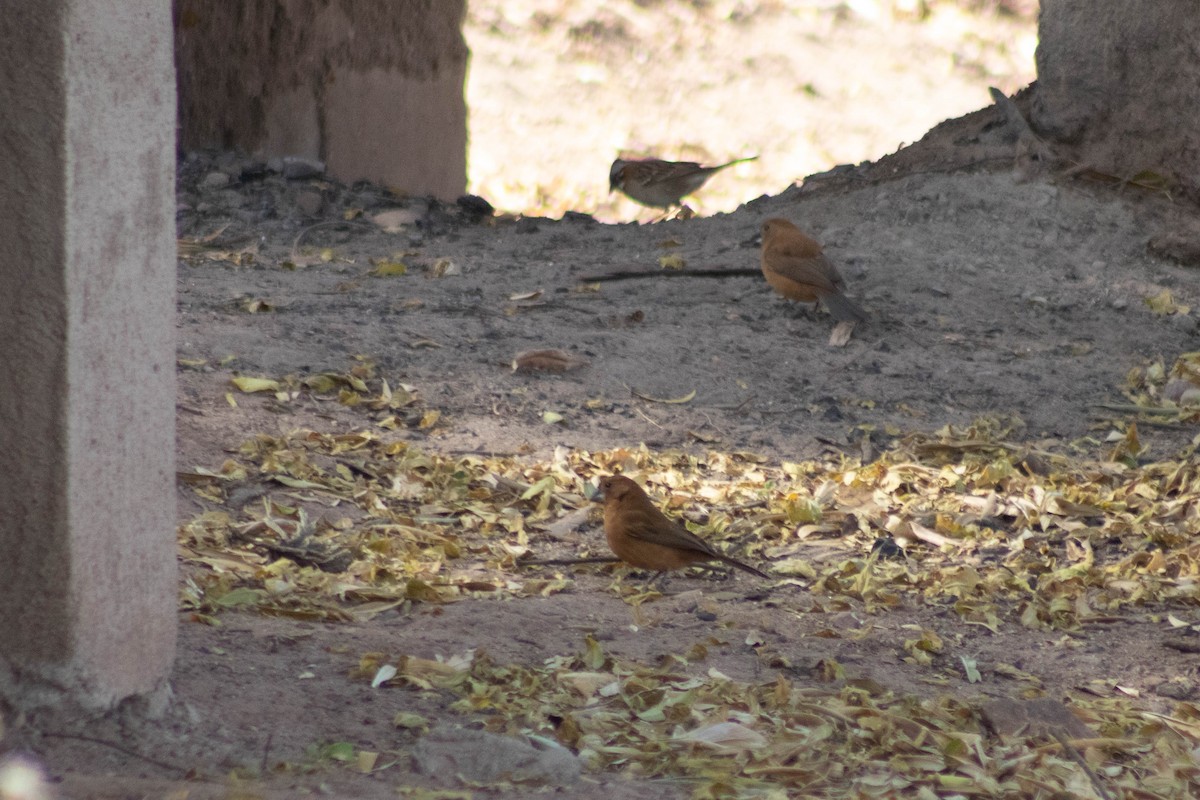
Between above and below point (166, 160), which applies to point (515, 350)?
below

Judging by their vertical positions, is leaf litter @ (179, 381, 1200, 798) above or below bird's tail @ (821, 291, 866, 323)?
Result: below

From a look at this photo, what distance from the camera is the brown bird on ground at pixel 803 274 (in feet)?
21.5

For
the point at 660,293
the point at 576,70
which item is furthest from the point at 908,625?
the point at 576,70

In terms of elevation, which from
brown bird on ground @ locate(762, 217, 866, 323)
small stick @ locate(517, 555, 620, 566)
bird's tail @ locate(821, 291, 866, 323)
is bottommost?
small stick @ locate(517, 555, 620, 566)

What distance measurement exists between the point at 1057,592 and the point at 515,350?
269 centimetres

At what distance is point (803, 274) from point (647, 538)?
9.60 feet

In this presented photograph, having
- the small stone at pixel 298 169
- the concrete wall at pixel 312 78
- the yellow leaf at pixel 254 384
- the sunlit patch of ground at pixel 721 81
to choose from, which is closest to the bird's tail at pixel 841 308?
the yellow leaf at pixel 254 384

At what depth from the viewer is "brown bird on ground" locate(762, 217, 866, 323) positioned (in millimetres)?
6543

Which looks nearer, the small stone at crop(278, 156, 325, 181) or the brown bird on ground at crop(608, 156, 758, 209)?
the small stone at crop(278, 156, 325, 181)

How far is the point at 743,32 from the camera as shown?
15.4m

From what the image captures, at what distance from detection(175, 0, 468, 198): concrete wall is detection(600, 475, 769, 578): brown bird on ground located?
5.98 meters

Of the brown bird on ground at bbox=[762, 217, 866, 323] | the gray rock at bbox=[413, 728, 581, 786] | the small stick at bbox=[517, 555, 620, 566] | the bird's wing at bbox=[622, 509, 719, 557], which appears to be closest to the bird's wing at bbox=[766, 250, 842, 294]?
the brown bird on ground at bbox=[762, 217, 866, 323]

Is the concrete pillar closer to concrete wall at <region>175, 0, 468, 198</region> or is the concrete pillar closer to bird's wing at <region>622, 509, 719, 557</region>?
bird's wing at <region>622, 509, 719, 557</region>

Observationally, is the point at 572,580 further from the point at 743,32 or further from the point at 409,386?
the point at 743,32
